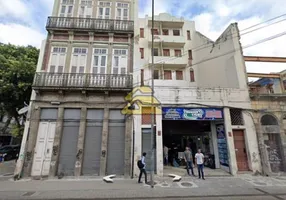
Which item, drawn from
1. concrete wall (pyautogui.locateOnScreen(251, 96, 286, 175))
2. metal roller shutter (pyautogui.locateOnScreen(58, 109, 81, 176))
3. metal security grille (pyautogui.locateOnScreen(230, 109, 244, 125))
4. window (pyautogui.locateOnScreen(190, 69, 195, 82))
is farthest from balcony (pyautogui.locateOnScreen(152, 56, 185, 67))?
metal roller shutter (pyautogui.locateOnScreen(58, 109, 81, 176))

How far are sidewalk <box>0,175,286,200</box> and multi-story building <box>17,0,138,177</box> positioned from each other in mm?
1398

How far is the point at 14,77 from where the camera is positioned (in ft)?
43.5

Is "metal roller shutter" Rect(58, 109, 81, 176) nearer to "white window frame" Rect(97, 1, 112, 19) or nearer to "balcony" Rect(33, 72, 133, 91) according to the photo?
"balcony" Rect(33, 72, 133, 91)

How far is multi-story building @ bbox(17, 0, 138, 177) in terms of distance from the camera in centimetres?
991

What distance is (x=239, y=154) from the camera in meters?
10.3

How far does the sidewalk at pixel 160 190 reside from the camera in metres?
6.29

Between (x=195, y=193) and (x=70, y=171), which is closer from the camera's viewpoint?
(x=195, y=193)

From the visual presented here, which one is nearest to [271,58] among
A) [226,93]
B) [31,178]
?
[226,93]

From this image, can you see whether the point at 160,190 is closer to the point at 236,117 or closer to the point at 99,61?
the point at 236,117

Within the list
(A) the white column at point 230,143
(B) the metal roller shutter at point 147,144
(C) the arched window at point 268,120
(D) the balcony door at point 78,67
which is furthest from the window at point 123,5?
(C) the arched window at point 268,120

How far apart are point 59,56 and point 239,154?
14.5 m

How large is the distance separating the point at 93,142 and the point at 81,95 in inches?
132

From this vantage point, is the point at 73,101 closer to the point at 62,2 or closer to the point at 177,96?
the point at 177,96

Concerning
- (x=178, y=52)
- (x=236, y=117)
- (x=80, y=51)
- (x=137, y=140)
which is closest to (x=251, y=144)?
(x=236, y=117)
